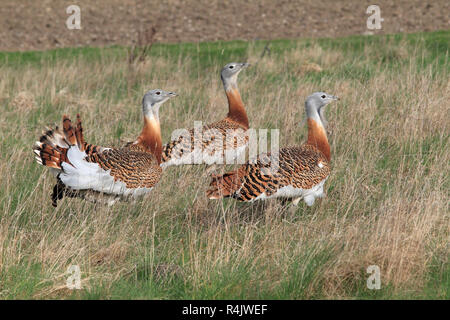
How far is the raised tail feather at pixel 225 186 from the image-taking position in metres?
4.82

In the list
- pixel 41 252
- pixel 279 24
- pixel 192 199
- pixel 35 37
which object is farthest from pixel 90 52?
pixel 41 252

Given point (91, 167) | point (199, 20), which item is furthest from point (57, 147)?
point (199, 20)

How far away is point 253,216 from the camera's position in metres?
5.04

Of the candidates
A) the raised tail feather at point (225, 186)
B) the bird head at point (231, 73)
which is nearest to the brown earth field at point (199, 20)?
the bird head at point (231, 73)

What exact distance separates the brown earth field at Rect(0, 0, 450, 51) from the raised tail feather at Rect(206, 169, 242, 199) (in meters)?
8.69

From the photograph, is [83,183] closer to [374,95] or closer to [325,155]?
[325,155]

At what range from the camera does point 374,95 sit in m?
7.24

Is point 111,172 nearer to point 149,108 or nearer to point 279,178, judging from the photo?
point 149,108

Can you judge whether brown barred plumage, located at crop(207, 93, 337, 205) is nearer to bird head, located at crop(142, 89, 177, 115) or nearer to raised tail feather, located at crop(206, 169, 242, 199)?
raised tail feather, located at crop(206, 169, 242, 199)

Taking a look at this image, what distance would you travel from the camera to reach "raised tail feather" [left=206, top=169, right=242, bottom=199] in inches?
190

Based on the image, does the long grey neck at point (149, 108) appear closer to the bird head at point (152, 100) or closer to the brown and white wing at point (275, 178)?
the bird head at point (152, 100)

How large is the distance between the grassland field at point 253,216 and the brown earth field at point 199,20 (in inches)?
210

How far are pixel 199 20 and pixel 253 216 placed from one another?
11.1m

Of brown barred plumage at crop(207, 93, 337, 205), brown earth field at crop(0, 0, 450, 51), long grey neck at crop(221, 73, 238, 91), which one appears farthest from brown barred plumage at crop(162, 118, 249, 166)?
brown earth field at crop(0, 0, 450, 51)
